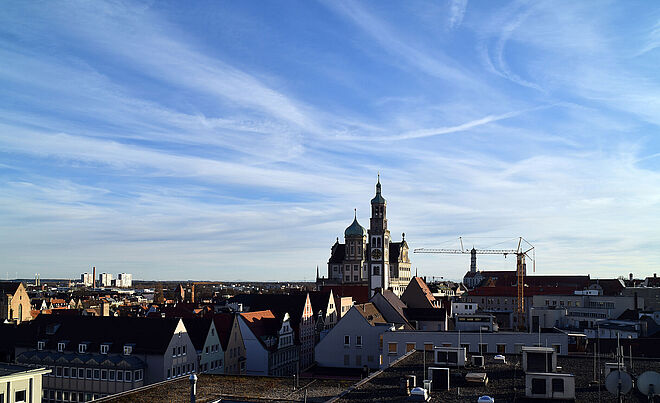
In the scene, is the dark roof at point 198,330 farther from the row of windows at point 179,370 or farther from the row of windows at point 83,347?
the row of windows at point 83,347

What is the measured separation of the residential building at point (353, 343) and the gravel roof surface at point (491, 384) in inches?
1156

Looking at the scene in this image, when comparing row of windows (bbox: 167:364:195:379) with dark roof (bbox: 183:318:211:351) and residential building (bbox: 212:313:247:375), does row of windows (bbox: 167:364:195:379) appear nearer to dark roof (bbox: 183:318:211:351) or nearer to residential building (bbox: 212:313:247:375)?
dark roof (bbox: 183:318:211:351)

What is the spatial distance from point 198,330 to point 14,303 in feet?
234

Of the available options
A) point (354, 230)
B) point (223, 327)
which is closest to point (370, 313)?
point (223, 327)

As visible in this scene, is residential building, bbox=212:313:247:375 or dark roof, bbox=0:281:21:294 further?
dark roof, bbox=0:281:21:294

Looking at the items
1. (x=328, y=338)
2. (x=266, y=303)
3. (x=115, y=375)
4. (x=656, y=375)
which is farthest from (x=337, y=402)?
(x=266, y=303)

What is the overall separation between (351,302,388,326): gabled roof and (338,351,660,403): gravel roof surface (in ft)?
102

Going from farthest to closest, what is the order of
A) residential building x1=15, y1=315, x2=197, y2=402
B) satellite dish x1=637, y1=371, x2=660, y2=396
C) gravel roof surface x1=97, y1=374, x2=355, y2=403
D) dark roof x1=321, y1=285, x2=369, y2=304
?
dark roof x1=321, y1=285, x2=369, y2=304
residential building x1=15, y1=315, x2=197, y2=402
gravel roof surface x1=97, y1=374, x2=355, y2=403
satellite dish x1=637, y1=371, x2=660, y2=396

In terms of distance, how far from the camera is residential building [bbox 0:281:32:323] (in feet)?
401

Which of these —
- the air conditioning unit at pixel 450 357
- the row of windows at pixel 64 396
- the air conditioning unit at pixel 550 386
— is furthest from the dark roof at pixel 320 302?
the air conditioning unit at pixel 550 386

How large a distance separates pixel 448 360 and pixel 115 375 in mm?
38109

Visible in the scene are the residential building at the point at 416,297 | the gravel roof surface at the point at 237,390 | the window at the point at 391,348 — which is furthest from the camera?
the residential building at the point at 416,297

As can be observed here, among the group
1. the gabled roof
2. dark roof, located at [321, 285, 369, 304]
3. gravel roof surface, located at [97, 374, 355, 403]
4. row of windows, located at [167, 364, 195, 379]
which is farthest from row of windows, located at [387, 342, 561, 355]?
dark roof, located at [321, 285, 369, 304]

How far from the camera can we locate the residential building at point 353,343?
243ft
